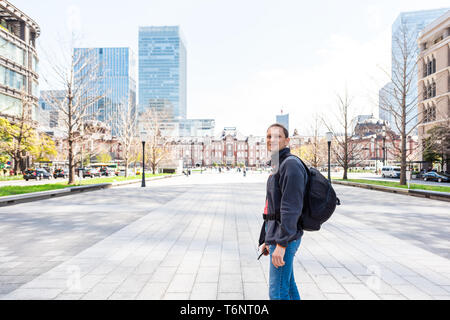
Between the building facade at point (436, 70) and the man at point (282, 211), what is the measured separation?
136 ft

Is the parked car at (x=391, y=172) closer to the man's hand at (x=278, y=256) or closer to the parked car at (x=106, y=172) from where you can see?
the parked car at (x=106, y=172)

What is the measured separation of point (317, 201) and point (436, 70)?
161 feet

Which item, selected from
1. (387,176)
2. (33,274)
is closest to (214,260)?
(33,274)

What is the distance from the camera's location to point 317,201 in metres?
2.48

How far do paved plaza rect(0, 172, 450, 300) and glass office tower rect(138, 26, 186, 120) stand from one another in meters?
160

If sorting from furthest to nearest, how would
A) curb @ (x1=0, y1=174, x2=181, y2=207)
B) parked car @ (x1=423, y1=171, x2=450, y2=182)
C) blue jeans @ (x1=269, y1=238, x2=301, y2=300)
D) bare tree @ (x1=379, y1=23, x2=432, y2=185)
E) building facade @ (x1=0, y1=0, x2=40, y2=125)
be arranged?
building facade @ (x1=0, y1=0, x2=40, y2=125)
parked car @ (x1=423, y1=171, x2=450, y2=182)
bare tree @ (x1=379, y1=23, x2=432, y2=185)
curb @ (x1=0, y1=174, x2=181, y2=207)
blue jeans @ (x1=269, y1=238, x2=301, y2=300)

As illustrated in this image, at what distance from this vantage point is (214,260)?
17.5 feet

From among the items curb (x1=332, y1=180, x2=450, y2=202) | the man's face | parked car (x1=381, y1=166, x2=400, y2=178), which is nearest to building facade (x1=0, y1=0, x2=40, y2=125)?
curb (x1=332, y1=180, x2=450, y2=202)

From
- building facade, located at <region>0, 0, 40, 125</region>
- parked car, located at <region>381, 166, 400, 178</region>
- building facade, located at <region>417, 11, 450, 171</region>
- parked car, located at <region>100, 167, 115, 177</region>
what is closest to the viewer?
building facade, located at <region>417, 11, 450, 171</region>

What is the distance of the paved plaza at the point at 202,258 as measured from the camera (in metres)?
4.02

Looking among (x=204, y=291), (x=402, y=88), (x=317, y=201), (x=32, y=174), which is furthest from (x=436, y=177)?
(x=32, y=174)

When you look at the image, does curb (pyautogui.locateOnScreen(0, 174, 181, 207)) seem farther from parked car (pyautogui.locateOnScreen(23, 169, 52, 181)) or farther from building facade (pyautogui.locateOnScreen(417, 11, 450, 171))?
building facade (pyautogui.locateOnScreen(417, 11, 450, 171))

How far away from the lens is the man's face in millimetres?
2664

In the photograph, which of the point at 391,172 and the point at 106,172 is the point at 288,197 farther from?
the point at 106,172
